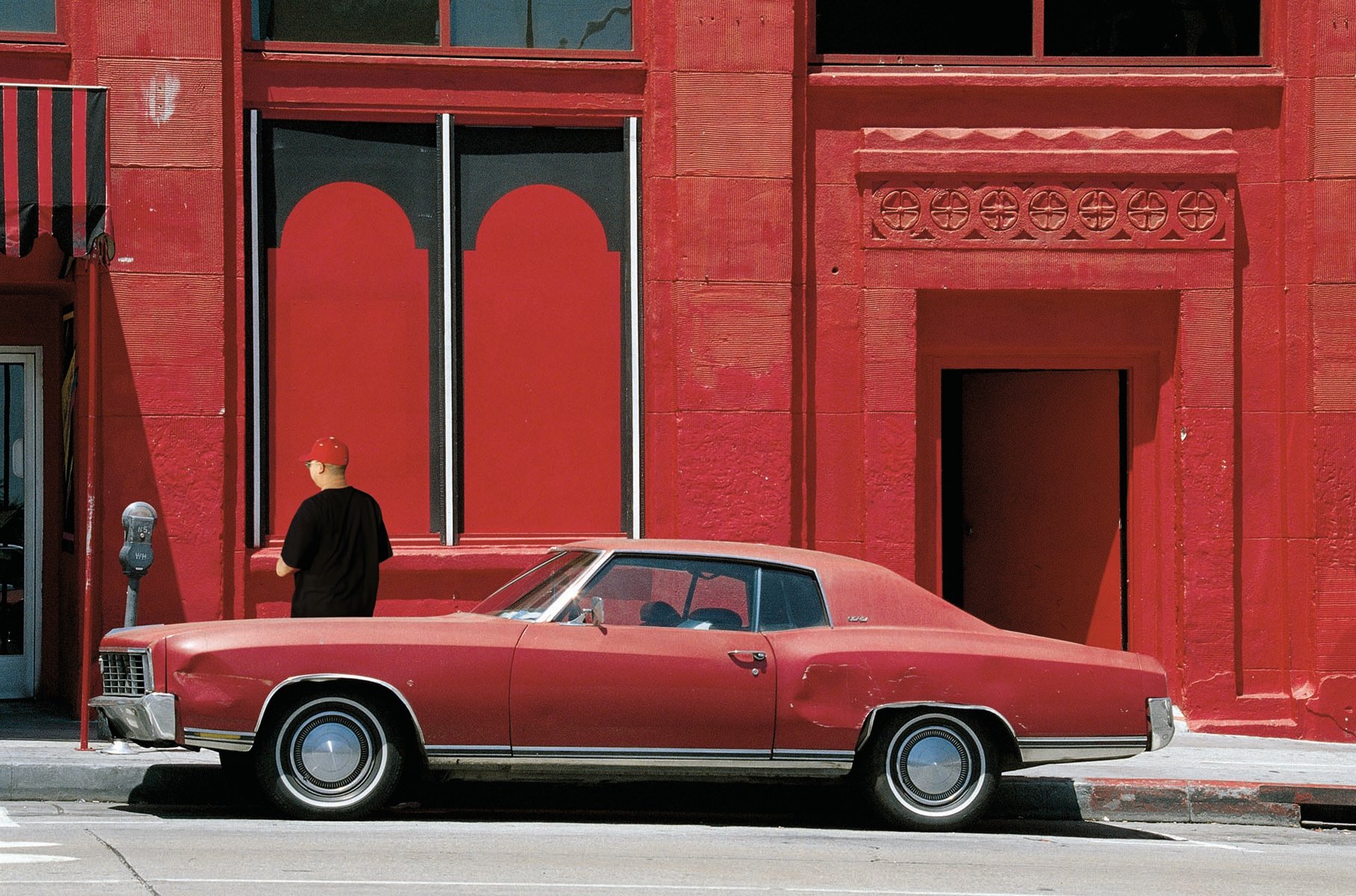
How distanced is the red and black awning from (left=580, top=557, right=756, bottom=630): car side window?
156 inches

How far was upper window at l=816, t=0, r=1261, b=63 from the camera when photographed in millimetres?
11875

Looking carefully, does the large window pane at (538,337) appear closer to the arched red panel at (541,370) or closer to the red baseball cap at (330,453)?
the arched red panel at (541,370)

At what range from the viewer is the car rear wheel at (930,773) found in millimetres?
7988

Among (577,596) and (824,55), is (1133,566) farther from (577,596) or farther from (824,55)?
(577,596)

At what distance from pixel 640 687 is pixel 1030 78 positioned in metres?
5.90

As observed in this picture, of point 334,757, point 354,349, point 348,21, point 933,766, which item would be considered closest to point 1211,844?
point 933,766

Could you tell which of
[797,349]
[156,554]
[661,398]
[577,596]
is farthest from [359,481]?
[577,596]

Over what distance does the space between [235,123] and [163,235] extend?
872mm

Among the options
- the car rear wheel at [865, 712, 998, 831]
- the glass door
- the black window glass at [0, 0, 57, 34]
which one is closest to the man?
the car rear wheel at [865, 712, 998, 831]

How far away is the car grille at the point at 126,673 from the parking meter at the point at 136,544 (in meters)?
→ 1.33

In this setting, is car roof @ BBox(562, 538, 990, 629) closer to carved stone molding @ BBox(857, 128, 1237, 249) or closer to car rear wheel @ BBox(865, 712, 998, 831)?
car rear wheel @ BBox(865, 712, 998, 831)

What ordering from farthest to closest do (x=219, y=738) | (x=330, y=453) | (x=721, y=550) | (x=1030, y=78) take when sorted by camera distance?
(x=1030, y=78) → (x=330, y=453) → (x=721, y=550) → (x=219, y=738)

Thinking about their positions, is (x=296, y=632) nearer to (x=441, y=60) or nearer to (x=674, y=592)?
(x=674, y=592)

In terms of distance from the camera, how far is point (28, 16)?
1103 centimetres
